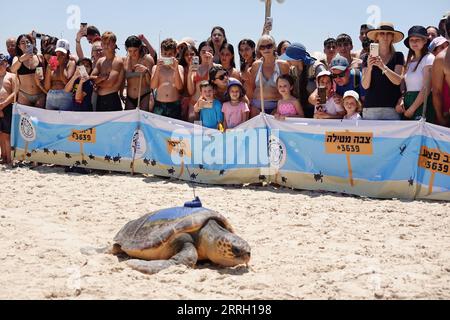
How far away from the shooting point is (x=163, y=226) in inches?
183

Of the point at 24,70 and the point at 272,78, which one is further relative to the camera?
the point at 24,70

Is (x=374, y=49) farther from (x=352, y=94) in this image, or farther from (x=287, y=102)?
(x=287, y=102)

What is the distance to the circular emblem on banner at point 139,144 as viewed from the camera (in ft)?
28.9

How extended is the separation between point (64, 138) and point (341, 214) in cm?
509

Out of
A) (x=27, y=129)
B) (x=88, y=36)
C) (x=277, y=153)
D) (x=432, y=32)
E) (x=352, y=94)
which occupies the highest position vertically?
(x=88, y=36)

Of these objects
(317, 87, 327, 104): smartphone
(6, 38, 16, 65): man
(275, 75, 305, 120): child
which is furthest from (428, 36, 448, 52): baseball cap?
(6, 38, 16, 65): man

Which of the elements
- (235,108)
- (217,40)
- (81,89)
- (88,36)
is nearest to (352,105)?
(235,108)

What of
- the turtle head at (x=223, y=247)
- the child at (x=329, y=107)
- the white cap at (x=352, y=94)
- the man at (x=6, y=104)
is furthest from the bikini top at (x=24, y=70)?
the turtle head at (x=223, y=247)

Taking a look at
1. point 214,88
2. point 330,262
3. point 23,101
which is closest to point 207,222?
point 330,262

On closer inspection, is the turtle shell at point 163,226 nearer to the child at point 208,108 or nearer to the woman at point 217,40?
the child at point 208,108

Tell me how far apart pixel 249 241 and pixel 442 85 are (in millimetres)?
3194

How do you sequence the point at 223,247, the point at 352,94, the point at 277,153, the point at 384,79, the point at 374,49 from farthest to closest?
the point at 277,153 → the point at 352,94 → the point at 384,79 → the point at 374,49 → the point at 223,247

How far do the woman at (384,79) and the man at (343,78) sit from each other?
0.26m

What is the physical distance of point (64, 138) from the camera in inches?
373
